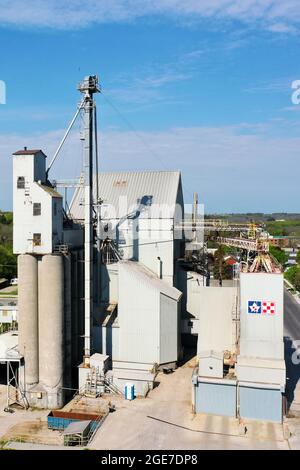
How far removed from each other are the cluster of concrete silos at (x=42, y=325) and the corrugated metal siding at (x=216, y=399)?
893cm

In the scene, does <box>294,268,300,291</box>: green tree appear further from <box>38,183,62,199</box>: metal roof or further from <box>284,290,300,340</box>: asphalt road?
<box>38,183,62,199</box>: metal roof

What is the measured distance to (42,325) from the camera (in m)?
28.9

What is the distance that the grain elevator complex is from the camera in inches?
1048

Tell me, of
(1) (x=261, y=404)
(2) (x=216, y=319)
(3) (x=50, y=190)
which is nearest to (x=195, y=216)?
(2) (x=216, y=319)


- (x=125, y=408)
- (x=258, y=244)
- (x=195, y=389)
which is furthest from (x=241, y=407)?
(x=258, y=244)

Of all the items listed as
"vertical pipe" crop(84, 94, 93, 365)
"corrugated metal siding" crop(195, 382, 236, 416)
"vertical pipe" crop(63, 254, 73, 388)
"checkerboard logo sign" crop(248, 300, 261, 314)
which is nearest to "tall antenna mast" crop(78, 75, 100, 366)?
"vertical pipe" crop(84, 94, 93, 365)

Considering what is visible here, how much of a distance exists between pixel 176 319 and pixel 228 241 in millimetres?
9356

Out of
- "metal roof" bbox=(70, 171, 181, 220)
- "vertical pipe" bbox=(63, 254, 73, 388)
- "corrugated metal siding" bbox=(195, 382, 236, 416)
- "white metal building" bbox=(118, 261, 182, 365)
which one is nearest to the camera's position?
"corrugated metal siding" bbox=(195, 382, 236, 416)

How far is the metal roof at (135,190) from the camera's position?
37.5 meters

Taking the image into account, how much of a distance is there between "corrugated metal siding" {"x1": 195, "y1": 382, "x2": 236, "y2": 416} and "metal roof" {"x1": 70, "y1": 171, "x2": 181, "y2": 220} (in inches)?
620

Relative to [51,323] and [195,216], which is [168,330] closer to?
[51,323]
